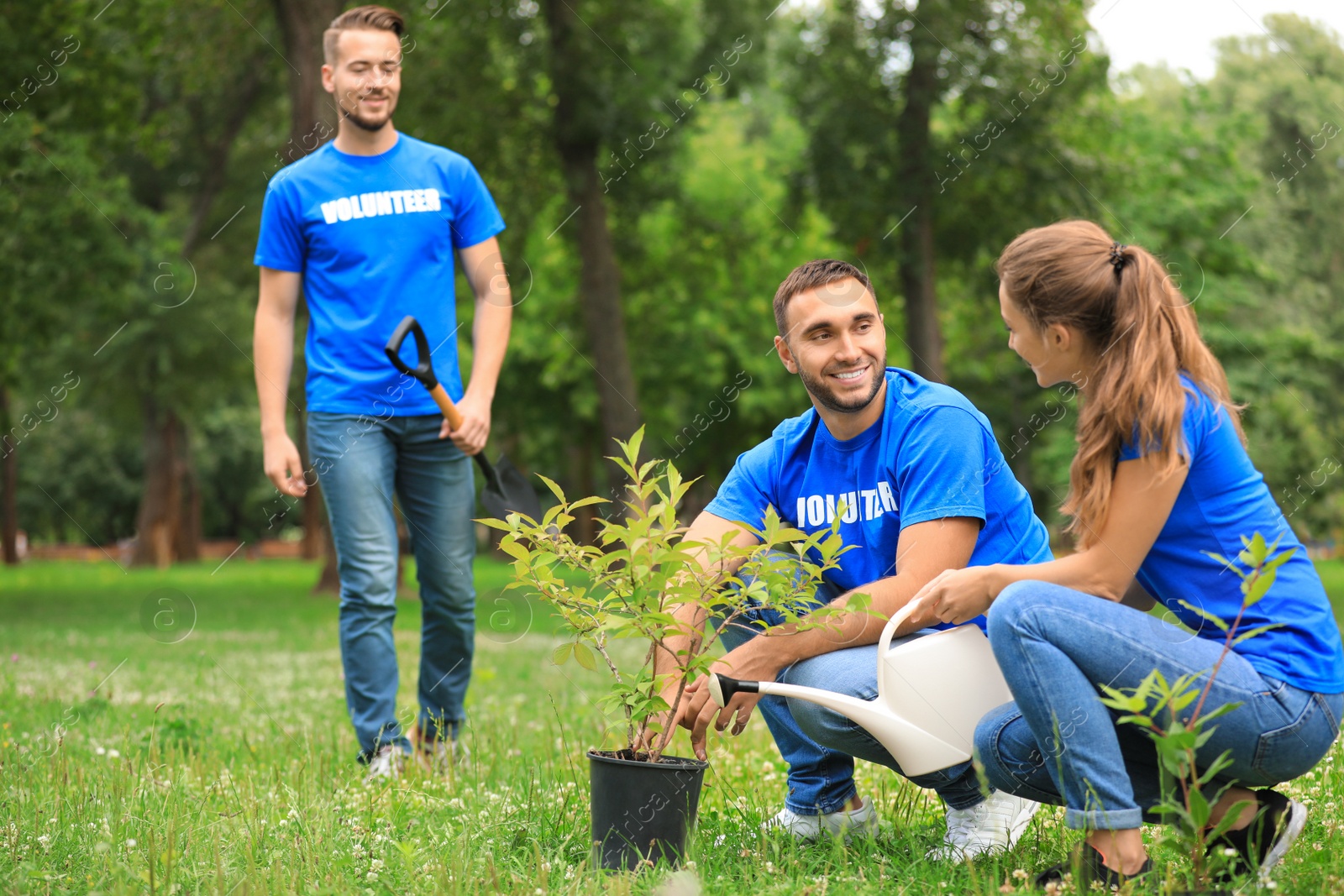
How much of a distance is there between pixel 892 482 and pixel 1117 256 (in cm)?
79

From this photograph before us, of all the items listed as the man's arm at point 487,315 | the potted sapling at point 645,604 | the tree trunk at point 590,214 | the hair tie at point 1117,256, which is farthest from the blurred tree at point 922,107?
the potted sapling at point 645,604

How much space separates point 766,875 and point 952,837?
0.65 m

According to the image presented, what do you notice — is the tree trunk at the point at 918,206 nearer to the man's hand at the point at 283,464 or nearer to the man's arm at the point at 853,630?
the man's hand at the point at 283,464

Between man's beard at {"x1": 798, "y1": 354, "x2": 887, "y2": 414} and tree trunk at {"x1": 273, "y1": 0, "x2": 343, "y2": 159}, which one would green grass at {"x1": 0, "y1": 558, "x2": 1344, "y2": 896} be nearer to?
man's beard at {"x1": 798, "y1": 354, "x2": 887, "y2": 414}

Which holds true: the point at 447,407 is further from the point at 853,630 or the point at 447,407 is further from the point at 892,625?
the point at 892,625

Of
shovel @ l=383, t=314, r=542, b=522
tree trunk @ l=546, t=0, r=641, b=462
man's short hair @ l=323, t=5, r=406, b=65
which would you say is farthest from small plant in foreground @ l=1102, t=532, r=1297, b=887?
tree trunk @ l=546, t=0, r=641, b=462

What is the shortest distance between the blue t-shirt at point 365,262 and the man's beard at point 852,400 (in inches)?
62.2

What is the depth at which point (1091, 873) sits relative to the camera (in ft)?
7.63

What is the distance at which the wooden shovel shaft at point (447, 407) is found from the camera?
3.77 metres

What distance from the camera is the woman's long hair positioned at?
2.37 meters

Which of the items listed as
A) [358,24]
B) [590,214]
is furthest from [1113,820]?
[590,214]

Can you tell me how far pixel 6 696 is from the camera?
5.39 m

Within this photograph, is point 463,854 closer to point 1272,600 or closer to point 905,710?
point 905,710

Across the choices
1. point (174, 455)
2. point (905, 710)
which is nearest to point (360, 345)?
point (905, 710)
